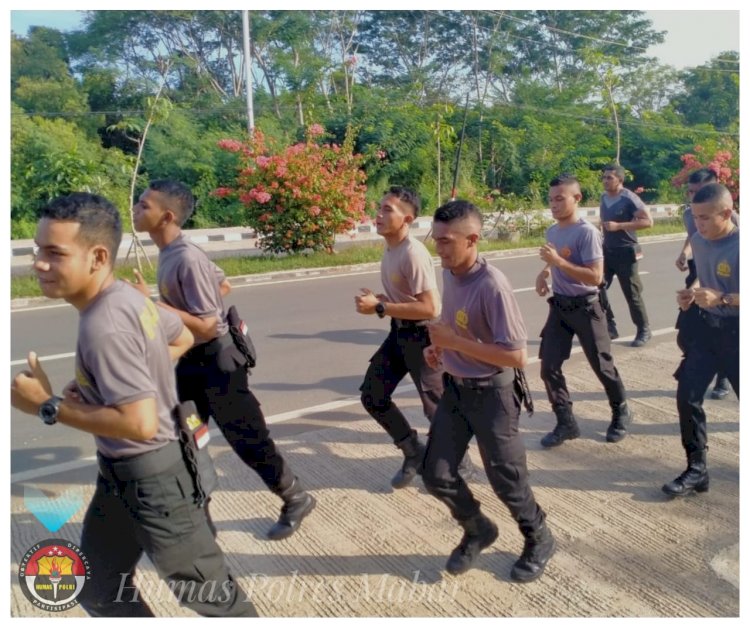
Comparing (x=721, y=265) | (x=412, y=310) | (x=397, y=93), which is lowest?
(x=412, y=310)

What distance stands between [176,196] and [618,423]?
3115mm

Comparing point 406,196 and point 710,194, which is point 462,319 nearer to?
point 406,196

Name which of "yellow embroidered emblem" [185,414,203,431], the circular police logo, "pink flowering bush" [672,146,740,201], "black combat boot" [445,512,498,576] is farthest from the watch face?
"pink flowering bush" [672,146,740,201]

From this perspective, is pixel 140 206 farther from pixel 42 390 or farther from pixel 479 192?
pixel 479 192

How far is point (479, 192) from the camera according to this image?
82.1ft

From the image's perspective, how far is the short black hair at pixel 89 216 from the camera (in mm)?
2195

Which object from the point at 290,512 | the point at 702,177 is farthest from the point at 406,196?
the point at 702,177

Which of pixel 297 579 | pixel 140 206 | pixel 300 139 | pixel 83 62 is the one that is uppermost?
pixel 83 62

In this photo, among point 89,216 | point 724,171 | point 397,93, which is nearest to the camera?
point 89,216

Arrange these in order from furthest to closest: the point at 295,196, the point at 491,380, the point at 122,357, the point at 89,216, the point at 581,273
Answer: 1. the point at 295,196
2. the point at 581,273
3. the point at 491,380
4. the point at 89,216
5. the point at 122,357

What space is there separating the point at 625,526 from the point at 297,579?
65.3 inches

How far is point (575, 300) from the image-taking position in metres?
4.52

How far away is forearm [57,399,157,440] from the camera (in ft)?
6.84

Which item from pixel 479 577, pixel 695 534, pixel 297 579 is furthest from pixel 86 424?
pixel 695 534
